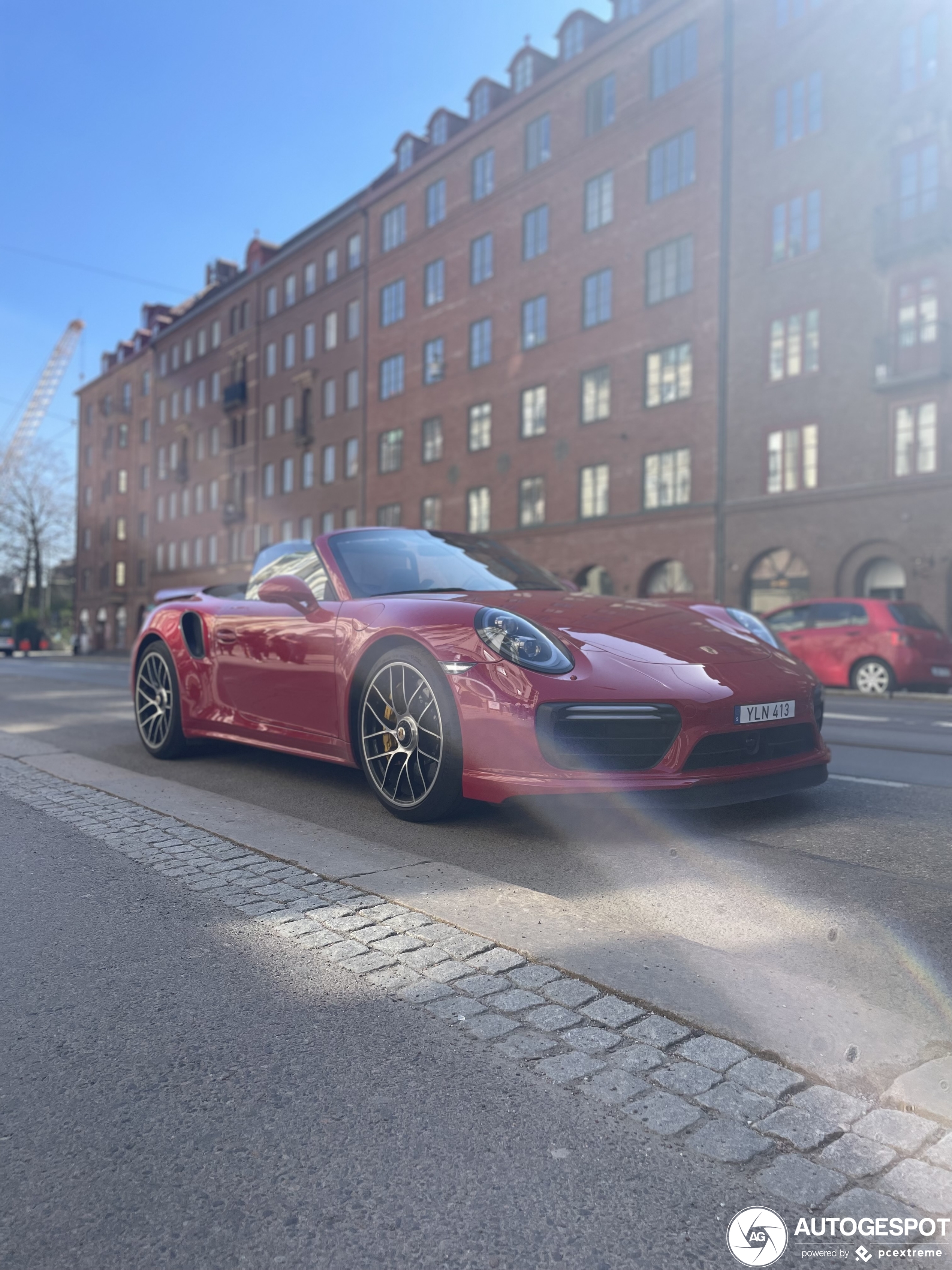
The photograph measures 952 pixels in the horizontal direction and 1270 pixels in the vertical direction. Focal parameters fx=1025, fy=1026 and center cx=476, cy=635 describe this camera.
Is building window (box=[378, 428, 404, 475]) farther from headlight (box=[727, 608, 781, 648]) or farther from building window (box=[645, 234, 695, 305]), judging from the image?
Result: headlight (box=[727, 608, 781, 648])

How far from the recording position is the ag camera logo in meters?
1.51

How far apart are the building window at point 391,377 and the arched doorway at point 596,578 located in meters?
12.9

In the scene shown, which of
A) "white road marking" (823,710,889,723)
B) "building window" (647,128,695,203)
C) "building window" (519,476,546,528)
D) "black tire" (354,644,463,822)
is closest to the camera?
"black tire" (354,644,463,822)

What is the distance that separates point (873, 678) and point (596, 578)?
15947 mm

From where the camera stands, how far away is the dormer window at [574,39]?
3195 centimetres

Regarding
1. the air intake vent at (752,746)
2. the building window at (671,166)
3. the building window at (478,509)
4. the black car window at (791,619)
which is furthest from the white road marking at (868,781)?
the building window at (478,509)

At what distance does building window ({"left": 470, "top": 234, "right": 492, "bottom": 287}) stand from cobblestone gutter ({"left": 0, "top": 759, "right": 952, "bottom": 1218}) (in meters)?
34.8

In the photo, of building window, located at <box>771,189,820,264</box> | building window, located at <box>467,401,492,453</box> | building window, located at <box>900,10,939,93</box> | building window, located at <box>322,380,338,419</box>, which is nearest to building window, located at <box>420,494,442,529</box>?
building window, located at <box>467,401,492,453</box>

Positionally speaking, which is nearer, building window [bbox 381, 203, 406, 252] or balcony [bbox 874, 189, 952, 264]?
balcony [bbox 874, 189, 952, 264]

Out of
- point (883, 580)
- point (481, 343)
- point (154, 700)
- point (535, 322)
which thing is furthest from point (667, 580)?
point (154, 700)

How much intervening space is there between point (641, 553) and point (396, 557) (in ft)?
81.2

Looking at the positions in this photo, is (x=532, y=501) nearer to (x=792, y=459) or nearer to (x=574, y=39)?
(x=792, y=459)

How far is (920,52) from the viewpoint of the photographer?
2319 centimetres

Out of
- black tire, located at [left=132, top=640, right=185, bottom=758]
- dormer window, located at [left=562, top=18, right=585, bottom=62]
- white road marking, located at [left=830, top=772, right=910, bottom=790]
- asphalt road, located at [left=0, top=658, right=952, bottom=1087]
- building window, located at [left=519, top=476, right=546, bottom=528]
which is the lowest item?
asphalt road, located at [left=0, top=658, right=952, bottom=1087]
